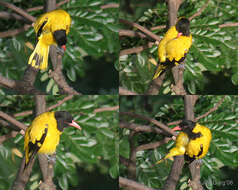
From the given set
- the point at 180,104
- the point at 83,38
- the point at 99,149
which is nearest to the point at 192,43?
the point at 180,104

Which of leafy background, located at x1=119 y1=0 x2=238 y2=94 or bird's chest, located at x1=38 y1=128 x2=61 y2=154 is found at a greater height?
leafy background, located at x1=119 y1=0 x2=238 y2=94

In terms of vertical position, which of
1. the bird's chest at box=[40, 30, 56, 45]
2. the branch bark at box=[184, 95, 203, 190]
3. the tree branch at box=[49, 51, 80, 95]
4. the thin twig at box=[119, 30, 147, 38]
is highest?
the thin twig at box=[119, 30, 147, 38]

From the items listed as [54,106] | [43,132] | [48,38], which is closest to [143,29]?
[48,38]

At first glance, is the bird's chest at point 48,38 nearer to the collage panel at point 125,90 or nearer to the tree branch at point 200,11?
the collage panel at point 125,90

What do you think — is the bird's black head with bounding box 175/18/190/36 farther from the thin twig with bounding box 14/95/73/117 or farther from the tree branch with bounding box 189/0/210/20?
the thin twig with bounding box 14/95/73/117

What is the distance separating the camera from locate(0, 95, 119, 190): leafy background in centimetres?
142

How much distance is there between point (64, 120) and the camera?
1.41 m

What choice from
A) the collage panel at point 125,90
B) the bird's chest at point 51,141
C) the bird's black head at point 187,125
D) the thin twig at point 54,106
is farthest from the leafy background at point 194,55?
the bird's chest at point 51,141

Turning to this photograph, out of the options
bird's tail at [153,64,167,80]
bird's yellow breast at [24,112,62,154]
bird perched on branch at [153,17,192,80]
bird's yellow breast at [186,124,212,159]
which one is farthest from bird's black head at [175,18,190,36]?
bird's yellow breast at [24,112,62,154]

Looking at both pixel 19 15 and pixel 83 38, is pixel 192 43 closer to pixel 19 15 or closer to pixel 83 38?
pixel 83 38

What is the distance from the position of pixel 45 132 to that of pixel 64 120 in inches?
3.5

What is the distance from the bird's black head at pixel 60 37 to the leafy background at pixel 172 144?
0.32 metres

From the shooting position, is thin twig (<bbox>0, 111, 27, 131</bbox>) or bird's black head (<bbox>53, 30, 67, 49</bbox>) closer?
bird's black head (<bbox>53, 30, 67, 49</bbox>)

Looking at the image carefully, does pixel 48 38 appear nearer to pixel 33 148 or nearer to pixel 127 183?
pixel 33 148
